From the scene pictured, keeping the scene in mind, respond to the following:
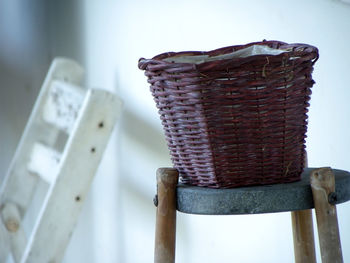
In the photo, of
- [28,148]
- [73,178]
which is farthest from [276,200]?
[28,148]

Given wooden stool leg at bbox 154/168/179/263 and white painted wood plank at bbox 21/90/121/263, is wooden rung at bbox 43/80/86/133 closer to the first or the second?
white painted wood plank at bbox 21/90/121/263

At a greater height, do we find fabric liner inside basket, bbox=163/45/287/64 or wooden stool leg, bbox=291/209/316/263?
fabric liner inside basket, bbox=163/45/287/64

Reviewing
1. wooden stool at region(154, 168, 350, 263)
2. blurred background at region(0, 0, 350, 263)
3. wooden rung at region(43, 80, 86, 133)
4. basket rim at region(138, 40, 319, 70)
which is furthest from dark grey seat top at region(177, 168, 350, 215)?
wooden rung at region(43, 80, 86, 133)

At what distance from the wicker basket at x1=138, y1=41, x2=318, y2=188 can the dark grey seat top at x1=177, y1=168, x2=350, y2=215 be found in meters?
0.03

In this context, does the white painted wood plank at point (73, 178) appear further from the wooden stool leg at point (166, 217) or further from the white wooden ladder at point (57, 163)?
the wooden stool leg at point (166, 217)

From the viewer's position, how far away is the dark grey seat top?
628 millimetres

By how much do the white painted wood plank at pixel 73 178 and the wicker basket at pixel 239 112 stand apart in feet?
1.26

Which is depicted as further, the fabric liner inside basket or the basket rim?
the fabric liner inside basket

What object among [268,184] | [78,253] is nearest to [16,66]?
[78,253]

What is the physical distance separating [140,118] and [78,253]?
0.58m

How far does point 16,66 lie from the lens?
1.72m

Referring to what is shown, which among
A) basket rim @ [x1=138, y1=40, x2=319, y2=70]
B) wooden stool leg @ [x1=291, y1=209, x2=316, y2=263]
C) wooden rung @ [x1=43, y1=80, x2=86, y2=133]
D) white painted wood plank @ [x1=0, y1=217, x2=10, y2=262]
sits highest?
wooden rung @ [x1=43, y1=80, x2=86, y2=133]

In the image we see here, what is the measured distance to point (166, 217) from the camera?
70 centimetres

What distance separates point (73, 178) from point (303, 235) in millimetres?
473
